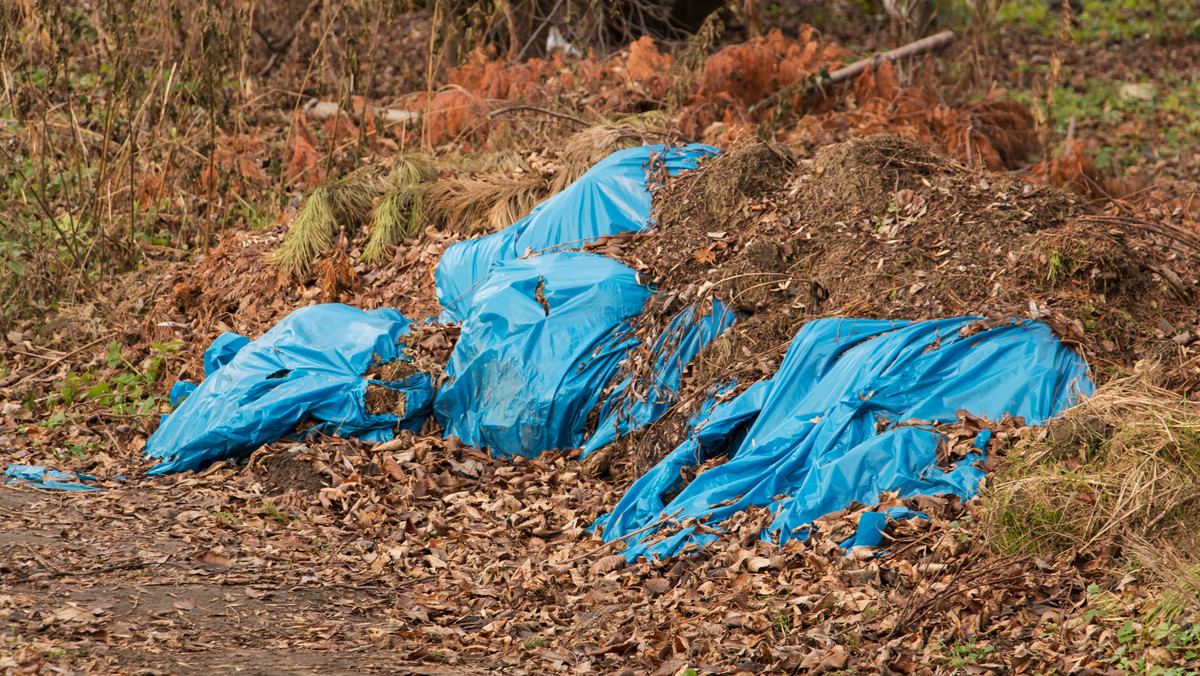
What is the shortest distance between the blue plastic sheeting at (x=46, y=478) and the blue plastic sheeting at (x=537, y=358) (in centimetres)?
169

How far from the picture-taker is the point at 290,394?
4766 mm

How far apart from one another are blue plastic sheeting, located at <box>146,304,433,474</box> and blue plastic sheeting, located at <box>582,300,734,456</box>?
97 cm

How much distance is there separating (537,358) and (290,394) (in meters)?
1.22

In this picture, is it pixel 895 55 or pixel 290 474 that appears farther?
pixel 895 55

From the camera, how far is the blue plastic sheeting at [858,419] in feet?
11.5

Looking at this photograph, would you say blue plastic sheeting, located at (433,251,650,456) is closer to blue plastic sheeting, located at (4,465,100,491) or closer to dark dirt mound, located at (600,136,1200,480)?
dark dirt mound, located at (600,136,1200,480)

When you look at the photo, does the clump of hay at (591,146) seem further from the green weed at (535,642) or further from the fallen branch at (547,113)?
the green weed at (535,642)

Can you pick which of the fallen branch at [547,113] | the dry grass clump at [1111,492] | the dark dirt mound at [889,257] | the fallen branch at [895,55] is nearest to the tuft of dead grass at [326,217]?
the fallen branch at [547,113]

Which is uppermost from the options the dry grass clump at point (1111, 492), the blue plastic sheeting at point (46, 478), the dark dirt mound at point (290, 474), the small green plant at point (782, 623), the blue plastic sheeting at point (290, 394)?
the dry grass clump at point (1111, 492)

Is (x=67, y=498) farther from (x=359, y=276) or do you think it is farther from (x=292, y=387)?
(x=359, y=276)

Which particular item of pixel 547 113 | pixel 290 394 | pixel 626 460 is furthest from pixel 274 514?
pixel 547 113

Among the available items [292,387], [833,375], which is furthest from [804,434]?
[292,387]

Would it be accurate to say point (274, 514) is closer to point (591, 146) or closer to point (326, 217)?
point (326, 217)

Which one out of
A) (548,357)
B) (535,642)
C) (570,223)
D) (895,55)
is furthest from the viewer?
(895,55)
